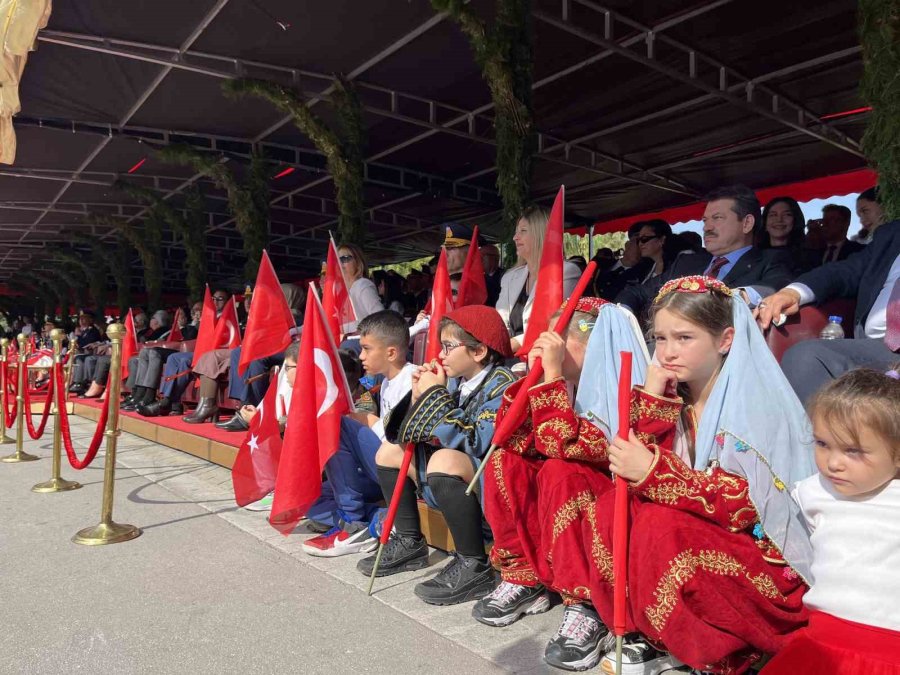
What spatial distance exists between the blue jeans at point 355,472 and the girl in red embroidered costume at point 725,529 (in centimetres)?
166

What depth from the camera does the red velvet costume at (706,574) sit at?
1714mm

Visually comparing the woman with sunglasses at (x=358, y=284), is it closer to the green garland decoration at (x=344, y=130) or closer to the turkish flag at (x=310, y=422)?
the turkish flag at (x=310, y=422)

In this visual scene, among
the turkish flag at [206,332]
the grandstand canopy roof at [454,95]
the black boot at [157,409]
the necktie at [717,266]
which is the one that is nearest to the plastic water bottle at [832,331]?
the necktie at [717,266]

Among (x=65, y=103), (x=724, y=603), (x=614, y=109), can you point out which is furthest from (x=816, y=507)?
(x=65, y=103)

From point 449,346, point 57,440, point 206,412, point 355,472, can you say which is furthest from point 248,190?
point 449,346

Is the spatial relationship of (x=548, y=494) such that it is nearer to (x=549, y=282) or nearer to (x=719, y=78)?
(x=549, y=282)

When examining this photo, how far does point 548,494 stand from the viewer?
2207mm

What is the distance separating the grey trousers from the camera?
2.19 m

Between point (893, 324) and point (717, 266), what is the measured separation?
93cm

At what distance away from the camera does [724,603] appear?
1.71 metres

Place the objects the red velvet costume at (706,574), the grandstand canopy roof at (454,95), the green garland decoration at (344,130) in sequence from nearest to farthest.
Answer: the red velvet costume at (706,574) → the grandstand canopy roof at (454,95) → the green garland decoration at (344,130)

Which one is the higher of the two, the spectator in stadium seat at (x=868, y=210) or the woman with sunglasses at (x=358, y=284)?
the spectator in stadium seat at (x=868, y=210)

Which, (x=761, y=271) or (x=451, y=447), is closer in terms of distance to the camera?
(x=451, y=447)

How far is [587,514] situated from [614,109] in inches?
309
